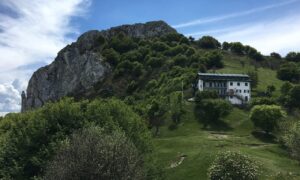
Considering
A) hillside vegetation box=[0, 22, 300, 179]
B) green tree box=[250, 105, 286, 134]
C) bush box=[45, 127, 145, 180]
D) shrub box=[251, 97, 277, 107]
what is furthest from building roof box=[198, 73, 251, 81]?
bush box=[45, 127, 145, 180]

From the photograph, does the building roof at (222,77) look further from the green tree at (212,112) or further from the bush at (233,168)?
the bush at (233,168)

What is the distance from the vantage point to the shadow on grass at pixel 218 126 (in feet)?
470

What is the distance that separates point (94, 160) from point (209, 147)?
68.8 m

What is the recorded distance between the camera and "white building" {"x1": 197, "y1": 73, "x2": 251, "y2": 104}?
608ft

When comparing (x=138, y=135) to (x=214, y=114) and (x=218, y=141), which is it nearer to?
(x=218, y=141)

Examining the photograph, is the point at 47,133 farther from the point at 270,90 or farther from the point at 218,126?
the point at 270,90

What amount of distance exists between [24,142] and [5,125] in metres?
44.5

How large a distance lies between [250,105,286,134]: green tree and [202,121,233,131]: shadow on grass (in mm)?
8823

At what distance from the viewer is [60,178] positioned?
4791 centimetres

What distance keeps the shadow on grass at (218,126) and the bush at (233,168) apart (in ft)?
201

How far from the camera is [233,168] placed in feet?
261

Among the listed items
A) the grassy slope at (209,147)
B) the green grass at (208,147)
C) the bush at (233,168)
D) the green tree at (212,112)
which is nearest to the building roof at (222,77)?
the green tree at (212,112)

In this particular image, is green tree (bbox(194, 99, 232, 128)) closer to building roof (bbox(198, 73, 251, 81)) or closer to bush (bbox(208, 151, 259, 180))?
building roof (bbox(198, 73, 251, 81))

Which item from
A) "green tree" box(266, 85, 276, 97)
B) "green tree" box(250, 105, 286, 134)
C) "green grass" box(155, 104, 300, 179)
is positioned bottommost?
"green grass" box(155, 104, 300, 179)
